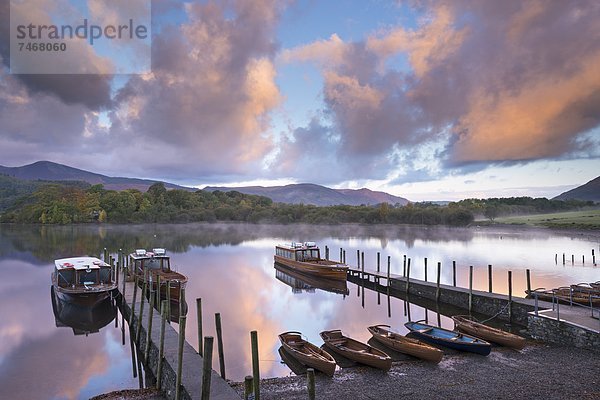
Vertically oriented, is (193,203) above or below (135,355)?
above

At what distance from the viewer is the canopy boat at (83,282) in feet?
82.5

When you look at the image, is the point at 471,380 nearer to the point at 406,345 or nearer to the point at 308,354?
the point at 406,345

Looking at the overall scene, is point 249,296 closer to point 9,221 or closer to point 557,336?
point 557,336

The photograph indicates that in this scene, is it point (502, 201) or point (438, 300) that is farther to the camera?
point (502, 201)

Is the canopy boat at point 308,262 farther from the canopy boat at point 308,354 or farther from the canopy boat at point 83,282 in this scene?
the canopy boat at point 308,354

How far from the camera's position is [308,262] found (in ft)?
128

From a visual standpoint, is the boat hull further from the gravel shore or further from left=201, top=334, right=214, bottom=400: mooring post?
left=201, top=334, right=214, bottom=400: mooring post

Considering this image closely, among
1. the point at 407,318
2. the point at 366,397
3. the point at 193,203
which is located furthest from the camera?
the point at 193,203

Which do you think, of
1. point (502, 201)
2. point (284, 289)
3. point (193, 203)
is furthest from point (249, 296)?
point (502, 201)

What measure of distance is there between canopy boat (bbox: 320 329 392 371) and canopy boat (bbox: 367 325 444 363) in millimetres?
1558

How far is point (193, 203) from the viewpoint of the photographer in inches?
6078

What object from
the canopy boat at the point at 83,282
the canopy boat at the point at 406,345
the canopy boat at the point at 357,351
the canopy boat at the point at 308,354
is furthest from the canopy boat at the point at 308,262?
the canopy boat at the point at 308,354

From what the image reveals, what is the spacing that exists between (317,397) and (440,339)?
7057 mm

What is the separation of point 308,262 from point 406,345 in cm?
2340
